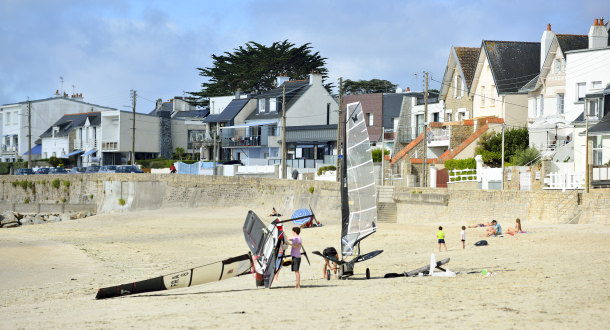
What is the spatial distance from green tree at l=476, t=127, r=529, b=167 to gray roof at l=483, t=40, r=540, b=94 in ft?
14.0

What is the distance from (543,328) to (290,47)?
6471cm

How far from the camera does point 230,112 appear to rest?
6419 centimetres

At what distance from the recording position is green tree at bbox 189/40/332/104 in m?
72.9

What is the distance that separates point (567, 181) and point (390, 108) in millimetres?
28791

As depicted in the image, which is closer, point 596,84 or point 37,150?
point 596,84

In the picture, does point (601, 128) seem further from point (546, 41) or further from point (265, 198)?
point (265, 198)

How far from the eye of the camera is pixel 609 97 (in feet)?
107

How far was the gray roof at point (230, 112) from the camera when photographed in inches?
2502

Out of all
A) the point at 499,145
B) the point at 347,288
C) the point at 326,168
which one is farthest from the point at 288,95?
the point at 347,288

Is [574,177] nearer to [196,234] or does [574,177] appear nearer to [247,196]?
[196,234]

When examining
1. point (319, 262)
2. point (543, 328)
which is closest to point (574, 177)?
point (319, 262)

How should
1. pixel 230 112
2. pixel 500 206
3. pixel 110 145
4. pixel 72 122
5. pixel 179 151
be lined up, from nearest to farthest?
pixel 500 206 → pixel 230 112 → pixel 110 145 → pixel 179 151 → pixel 72 122

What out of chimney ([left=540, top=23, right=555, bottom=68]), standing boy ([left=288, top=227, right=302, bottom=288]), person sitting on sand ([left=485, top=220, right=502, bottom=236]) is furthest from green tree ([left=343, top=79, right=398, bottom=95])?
standing boy ([left=288, top=227, right=302, bottom=288])

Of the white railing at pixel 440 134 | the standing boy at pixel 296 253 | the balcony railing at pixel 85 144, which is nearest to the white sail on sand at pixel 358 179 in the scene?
the standing boy at pixel 296 253
